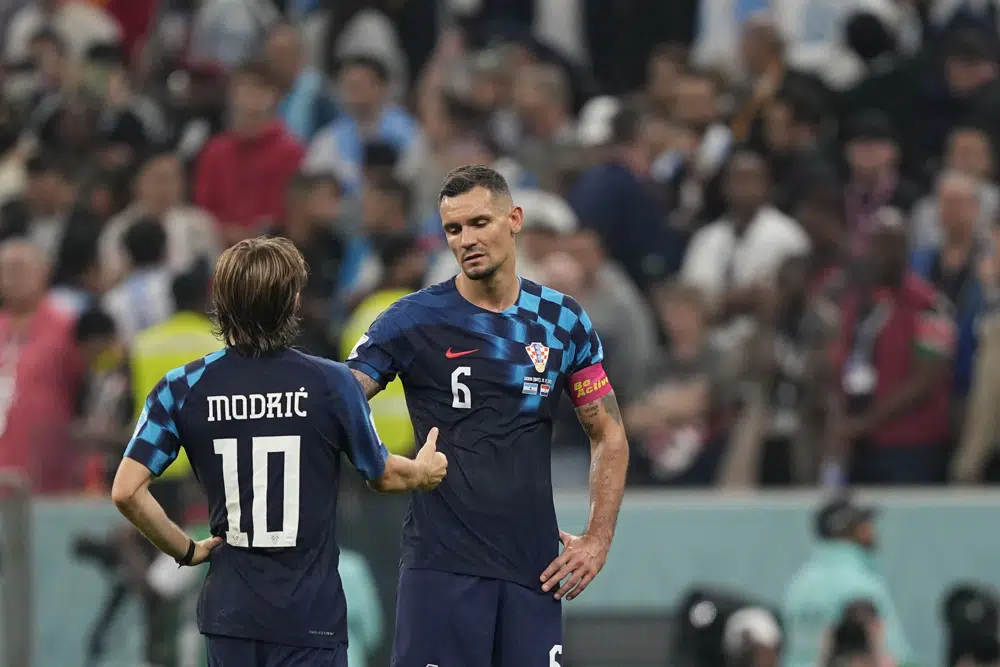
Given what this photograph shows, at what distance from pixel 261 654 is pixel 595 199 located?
24.0ft

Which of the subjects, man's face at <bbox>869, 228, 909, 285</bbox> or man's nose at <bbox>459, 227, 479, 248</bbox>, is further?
man's face at <bbox>869, 228, 909, 285</bbox>

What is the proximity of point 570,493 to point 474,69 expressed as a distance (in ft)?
15.2

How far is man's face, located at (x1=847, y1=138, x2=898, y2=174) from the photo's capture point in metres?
13.1

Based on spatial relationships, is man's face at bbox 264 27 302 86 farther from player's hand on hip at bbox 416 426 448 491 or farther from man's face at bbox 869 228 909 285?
player's hand on hip at bbox 416 426 448 491

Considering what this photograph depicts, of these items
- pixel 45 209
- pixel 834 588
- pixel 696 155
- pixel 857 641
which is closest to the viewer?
pixel 857 641

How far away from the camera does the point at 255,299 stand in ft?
Result: 19.4

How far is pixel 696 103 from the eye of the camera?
1439 centimetres

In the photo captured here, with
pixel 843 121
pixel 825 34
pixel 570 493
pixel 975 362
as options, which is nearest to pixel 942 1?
pixel 825 34

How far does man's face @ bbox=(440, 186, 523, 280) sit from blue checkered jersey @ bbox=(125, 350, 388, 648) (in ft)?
2.44

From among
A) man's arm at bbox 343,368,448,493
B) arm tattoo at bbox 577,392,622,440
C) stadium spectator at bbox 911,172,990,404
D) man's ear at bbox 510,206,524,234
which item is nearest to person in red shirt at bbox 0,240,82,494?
stadium spectator at bbox 911,172,990,404

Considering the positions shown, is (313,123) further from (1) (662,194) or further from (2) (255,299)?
(2) (255,299)

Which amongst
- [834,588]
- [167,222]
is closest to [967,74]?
[834,588]

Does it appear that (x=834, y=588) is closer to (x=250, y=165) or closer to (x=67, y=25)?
(x=250, y=165)

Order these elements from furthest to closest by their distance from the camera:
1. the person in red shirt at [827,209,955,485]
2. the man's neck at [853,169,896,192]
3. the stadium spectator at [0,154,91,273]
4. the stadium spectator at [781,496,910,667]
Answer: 1. the stadium spectator at [0,154,91,273]
2. the man's neck at [853,169,896,192]
3. the person in red shirt at [827,209,955,485]
4. the stadium spectator at [781,496,910,667]
